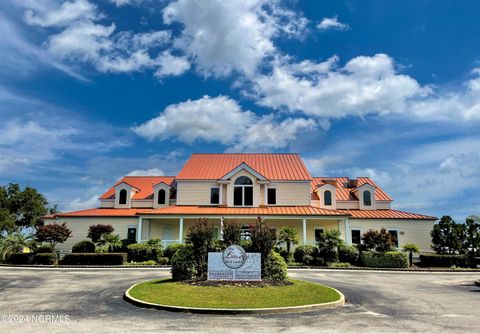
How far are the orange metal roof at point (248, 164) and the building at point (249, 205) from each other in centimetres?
10

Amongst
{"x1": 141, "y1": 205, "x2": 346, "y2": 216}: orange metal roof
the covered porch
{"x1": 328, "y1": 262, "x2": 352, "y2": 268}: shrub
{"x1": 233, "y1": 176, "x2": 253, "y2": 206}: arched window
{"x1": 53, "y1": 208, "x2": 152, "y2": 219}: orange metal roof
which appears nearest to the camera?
{"x1": 328, "y1": 262, "x2": 352, "y2": 268}: shrub

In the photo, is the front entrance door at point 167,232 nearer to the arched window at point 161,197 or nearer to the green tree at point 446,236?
the arched window at point 161,197

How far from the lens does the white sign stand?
56.3 ft

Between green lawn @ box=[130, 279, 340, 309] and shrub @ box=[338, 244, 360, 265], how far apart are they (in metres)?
14.7

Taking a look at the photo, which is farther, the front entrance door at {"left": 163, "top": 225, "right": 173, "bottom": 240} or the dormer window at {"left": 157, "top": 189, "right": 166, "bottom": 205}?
the dormer window at {"left": 157, "top": 189, "right": 166, "bottom": 205}

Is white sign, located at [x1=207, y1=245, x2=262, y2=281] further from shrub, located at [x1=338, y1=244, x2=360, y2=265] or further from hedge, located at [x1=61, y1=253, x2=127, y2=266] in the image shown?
shrub, located at [x1=338, y1=244, x2=360, y2=265]

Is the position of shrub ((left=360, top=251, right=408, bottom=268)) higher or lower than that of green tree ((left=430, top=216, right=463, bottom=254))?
lower

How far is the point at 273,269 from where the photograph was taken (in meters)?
17.7

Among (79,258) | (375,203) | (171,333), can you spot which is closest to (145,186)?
(79,258)

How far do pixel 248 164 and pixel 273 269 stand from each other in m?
26.1

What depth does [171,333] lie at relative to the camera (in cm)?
923

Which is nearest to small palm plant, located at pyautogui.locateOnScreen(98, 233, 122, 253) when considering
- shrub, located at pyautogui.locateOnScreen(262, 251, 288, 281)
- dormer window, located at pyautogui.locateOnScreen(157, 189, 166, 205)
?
dormer window, located at pyautogui.locateOnScreen(157, 189, 166, 205)

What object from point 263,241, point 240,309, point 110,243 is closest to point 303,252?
point 263,241

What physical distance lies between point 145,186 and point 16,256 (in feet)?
53.4
